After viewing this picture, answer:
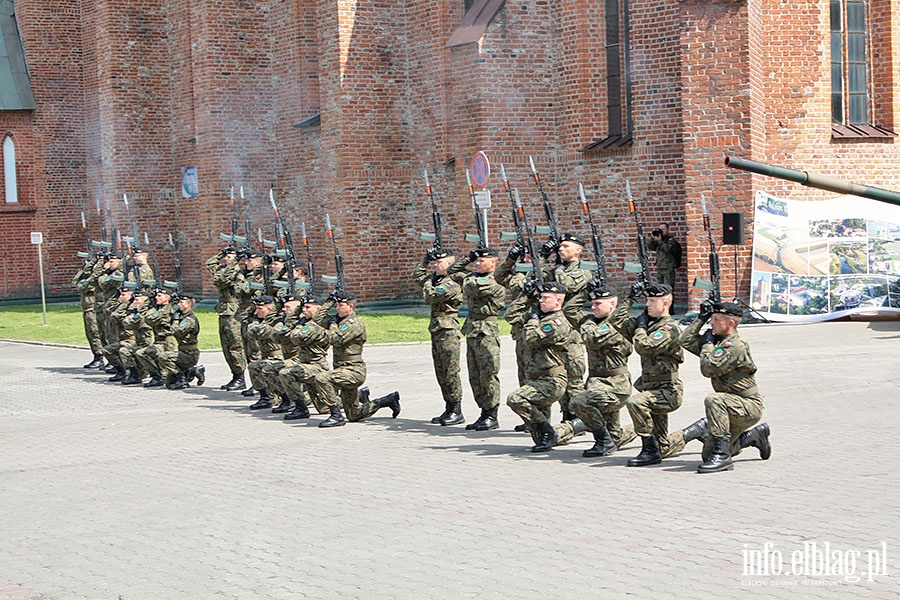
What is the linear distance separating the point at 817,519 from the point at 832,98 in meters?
16.6

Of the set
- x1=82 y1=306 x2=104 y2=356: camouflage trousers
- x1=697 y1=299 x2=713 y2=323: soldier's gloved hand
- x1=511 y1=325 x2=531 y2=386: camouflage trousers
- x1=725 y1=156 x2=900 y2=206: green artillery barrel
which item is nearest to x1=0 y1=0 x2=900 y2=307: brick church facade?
x1=725 y1=156 x2=900 y2=206: green artillery barrel

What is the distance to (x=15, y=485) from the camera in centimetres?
1057

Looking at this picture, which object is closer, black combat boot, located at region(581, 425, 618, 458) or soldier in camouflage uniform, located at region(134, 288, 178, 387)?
black combat boot, located at region(581, 425, 618, 458)

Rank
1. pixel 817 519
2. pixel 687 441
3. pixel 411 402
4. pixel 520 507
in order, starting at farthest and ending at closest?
1. pixel 411 402
2. pixel 687 441
3. pixel 520 507
4. pixel 817 519

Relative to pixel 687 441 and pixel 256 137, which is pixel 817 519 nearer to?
pixel 687 441

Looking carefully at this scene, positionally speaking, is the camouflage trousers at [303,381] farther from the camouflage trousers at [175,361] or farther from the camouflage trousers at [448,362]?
the camouflage trousers at [175,361]

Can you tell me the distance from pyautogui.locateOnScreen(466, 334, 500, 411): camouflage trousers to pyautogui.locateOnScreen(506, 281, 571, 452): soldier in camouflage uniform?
111 centimetres

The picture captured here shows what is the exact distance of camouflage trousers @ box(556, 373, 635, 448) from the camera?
10555mm

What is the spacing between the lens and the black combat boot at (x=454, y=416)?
42.5 ft

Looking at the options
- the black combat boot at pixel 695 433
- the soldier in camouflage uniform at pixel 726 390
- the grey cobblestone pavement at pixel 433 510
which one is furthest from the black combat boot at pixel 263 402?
the soldier in camouflage uniform at pixel 726 390

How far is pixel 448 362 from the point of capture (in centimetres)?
1304

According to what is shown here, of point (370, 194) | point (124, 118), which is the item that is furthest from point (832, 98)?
point (124, 118)

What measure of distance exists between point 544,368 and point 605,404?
825 millimetres

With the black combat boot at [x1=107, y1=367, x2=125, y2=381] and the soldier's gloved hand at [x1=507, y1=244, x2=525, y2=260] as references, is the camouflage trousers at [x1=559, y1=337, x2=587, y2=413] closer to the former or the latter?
the soldier's gloved hand at [x1=507, y1=244, x2=525, y2=260]
